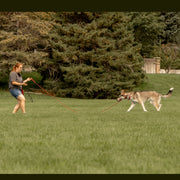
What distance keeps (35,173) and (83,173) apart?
755 mm

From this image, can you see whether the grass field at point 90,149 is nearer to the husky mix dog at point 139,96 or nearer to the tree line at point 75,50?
the husky mix dog at point 139,96

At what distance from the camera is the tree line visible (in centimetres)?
3294

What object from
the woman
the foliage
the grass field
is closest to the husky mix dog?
the woman

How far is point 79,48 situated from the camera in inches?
1353

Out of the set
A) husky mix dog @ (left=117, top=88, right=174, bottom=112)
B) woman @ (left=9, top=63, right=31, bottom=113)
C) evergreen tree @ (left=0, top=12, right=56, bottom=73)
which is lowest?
husky mix dog @ (left=117, top=88, right=174, bottom=112)

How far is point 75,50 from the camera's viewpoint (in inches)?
1315

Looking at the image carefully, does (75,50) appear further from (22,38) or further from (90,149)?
(90,149)

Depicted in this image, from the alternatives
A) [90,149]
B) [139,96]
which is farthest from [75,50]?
[90,149]

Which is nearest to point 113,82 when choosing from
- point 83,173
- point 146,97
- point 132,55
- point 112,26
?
point 132,55

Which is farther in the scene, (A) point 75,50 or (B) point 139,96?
(A) point 75,50

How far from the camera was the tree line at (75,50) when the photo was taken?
32938 mm

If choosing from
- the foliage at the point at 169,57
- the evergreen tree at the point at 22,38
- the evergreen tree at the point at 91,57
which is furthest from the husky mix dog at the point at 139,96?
the foliage at the point at 169,57

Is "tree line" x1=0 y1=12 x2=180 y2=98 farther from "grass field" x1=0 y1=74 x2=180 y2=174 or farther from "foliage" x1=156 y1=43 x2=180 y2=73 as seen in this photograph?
"grass field" x1=0 y1=74 x2=180 y2=174

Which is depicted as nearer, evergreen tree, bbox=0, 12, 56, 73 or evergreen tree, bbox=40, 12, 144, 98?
evergreen tree, bbox=0, 12, 56, 73
